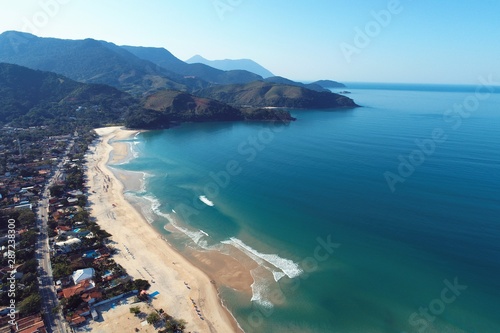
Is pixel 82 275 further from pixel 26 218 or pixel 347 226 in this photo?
pixel 347 226

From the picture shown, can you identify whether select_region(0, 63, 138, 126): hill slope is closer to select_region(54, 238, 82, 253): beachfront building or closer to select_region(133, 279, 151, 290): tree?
select_region(54, 238, 82, 253): beachfront building

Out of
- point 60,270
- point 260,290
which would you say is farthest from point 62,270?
point 260,290

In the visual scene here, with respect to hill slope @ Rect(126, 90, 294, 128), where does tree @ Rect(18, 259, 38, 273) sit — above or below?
below

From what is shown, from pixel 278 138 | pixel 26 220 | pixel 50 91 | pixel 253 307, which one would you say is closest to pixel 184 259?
pixel 253 307

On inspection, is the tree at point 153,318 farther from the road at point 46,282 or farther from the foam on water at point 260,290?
the foam on water at point 260,290

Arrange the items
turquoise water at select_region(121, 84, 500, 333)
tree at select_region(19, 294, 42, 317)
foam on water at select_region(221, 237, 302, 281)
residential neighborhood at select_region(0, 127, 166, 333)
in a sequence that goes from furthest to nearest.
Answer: foam on water at select_region(221, 237, 302, 281)
turquoise water at select_region(121, 84, 500, 333)
residential neighborhood at select_region(0, 127, 166, 333)
tree at select_region(19, 294, 42, 317)

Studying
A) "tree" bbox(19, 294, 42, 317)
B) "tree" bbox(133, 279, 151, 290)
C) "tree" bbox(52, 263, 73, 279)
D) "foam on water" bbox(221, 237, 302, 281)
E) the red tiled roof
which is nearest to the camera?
"tree" bbox(19, 294, 42, 317)

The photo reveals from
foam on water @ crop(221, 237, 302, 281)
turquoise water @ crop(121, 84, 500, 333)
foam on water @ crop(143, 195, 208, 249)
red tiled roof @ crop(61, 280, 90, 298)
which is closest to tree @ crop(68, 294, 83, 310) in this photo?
red tiled roof @ crop(61, 280, 90, 298)
